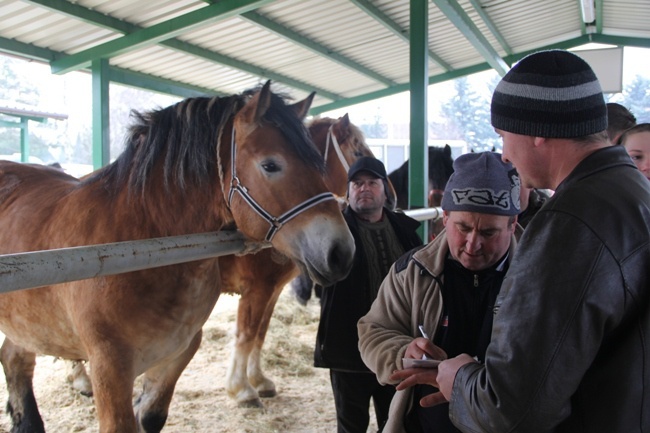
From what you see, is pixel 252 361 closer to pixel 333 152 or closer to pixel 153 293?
pixel 333 152

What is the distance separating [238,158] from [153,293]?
0.65m

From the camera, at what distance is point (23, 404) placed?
9.53 ft

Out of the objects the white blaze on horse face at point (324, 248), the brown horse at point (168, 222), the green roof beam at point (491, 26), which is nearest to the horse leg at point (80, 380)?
the brown horse at point (168, 222)

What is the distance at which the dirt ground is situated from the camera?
141 inches

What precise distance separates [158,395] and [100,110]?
4085mm

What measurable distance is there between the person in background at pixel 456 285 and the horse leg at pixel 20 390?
7.29 ft

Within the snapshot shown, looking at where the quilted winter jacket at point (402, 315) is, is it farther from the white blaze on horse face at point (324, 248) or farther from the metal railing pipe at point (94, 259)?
the metal railing pipe at point (94, 259)

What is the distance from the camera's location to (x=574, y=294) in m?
0.88

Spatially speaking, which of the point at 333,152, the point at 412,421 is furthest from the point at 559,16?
Answer: the point at 412,421

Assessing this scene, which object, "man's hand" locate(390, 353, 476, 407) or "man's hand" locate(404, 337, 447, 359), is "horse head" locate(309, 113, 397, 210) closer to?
"man's hand" locate(404, 337, 447, 359)

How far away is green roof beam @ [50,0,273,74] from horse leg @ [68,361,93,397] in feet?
10.5

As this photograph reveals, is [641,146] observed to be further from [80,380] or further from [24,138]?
[24,138]

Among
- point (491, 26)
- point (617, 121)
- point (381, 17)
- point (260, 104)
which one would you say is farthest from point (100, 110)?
point (491, 26)

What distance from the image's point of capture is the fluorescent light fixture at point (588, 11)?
27.1ft
